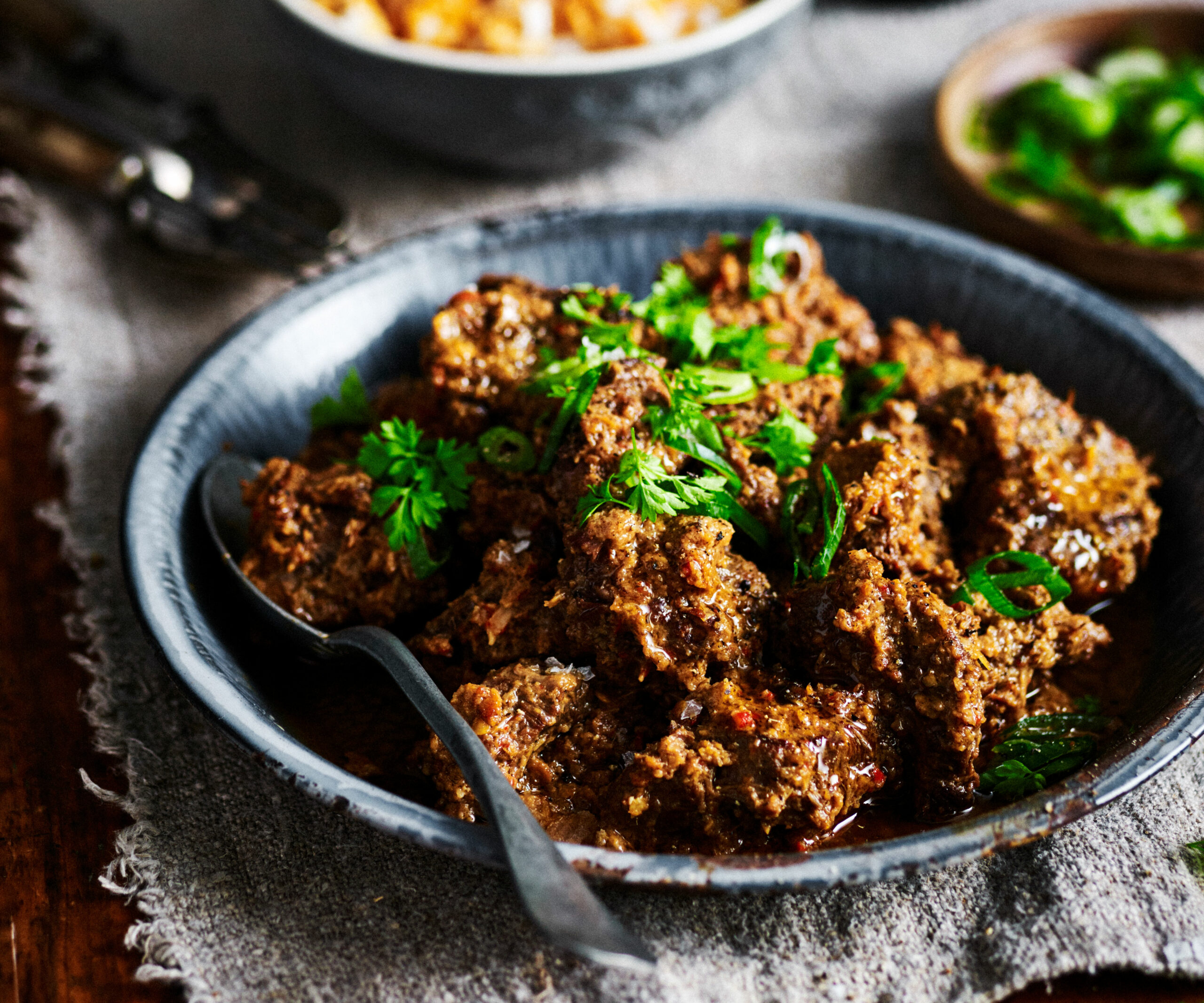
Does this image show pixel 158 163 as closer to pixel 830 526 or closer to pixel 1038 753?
A: pixel 830 526

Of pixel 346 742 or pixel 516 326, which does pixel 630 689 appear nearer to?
pixel 346 742

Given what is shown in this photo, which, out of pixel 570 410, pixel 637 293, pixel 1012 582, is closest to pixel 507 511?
pixel 570 410

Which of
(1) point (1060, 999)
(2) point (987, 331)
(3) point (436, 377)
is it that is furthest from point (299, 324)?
(1) point (1060, 999)

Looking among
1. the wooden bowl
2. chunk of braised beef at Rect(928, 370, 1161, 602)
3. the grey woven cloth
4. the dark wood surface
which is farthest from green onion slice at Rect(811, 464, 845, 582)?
the wooden bowl

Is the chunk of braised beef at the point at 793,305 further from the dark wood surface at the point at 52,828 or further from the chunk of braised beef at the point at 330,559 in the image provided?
the dark wood surface at the point at 52,828

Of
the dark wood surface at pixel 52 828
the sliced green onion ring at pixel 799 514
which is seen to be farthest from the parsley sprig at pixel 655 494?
the dark wood surface at pixel 52 828
